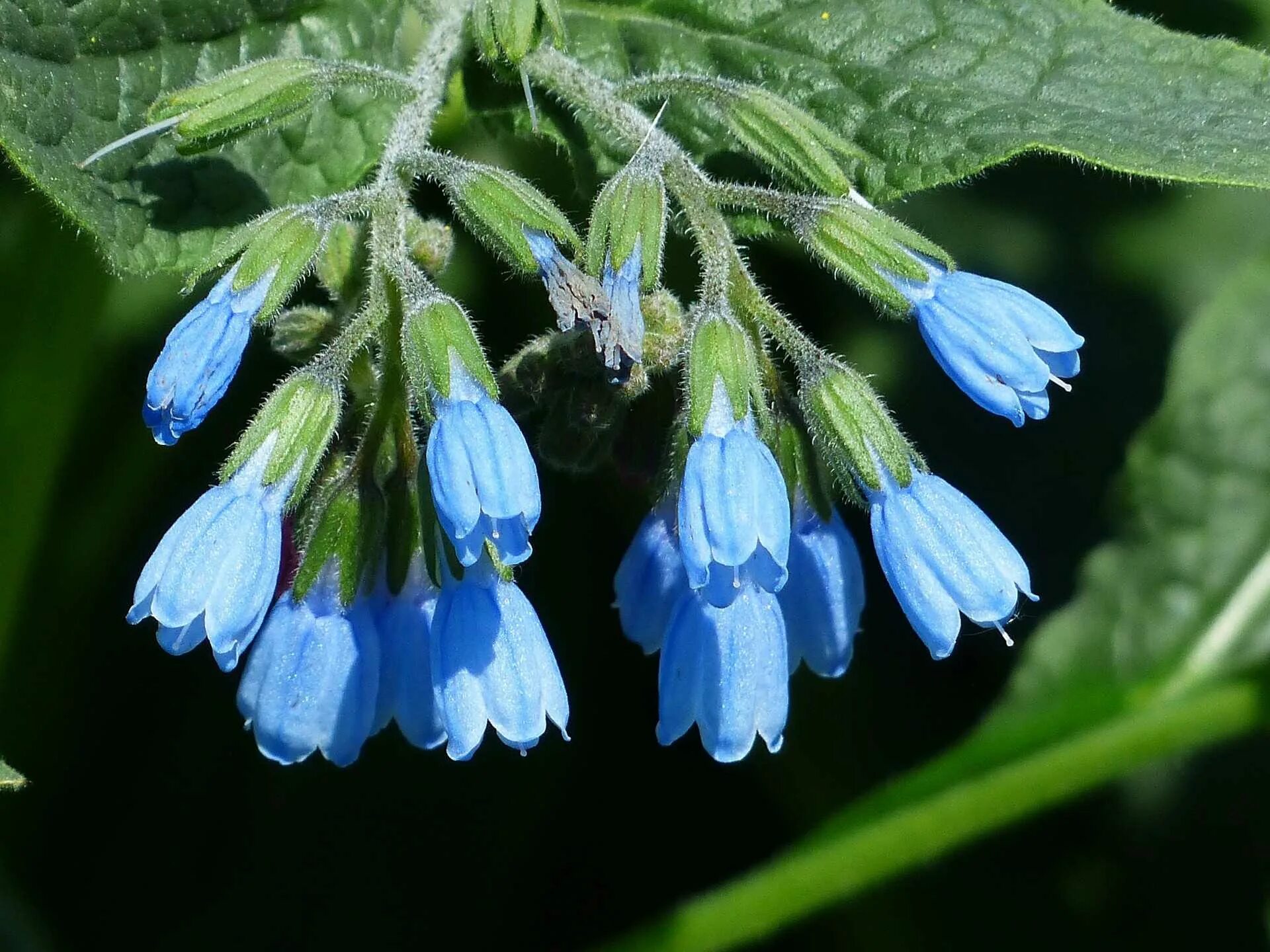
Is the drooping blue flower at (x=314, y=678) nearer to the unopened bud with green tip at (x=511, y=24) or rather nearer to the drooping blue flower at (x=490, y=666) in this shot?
the drooping blue flower at (x=490, y=666)

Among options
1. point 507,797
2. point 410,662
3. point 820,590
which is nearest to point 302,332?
point 410,662

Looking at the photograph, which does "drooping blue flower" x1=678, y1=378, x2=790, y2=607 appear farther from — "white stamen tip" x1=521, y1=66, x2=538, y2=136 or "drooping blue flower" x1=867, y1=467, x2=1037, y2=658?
"white stamen tip" x1=521, y1=66, x2=538, y2=136

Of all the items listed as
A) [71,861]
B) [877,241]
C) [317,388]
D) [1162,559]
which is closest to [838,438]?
[877,241]

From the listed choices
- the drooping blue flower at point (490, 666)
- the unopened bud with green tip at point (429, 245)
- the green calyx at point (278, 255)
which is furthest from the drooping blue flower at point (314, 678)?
the unopened bud with green tip at point (429, 245)

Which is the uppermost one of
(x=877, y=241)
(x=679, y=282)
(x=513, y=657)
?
(x=877, y=241)

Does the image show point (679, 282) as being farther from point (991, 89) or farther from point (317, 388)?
point (317, 388)
